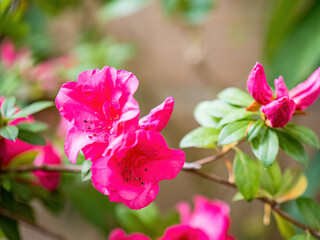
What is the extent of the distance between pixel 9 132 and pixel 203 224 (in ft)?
1.55

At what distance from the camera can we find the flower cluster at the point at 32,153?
0.70 m

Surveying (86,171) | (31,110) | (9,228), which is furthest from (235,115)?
(9,228)

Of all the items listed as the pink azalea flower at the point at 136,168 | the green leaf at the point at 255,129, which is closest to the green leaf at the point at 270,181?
the green leaf at the point at 255,129

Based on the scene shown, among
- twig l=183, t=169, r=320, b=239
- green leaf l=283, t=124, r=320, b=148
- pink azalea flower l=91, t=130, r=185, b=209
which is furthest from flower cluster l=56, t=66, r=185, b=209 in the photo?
green leaf l=283, t=124, r=320, b=148

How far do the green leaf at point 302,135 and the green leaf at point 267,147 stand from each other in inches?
1.5

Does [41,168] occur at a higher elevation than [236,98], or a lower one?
lower

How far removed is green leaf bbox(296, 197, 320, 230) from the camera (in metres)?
0.63

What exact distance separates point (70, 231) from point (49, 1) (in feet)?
3.14

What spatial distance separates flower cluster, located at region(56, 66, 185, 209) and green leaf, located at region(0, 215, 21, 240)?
29 cm

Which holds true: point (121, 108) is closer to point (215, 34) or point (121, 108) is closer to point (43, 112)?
point (43, 112)

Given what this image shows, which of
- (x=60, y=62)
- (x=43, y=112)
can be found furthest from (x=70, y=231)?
(x=60, y=62)

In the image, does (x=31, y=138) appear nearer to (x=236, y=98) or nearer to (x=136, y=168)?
(x=136, y=168)

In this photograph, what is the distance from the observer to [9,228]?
714mm

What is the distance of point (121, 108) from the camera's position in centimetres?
52
